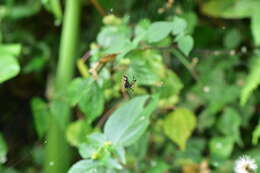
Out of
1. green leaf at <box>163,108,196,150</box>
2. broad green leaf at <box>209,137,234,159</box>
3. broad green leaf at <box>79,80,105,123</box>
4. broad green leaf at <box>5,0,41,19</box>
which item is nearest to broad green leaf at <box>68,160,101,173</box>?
broad green leaf at <box>79,80,105,123</box>

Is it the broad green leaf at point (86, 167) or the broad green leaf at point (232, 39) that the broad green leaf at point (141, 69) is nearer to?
the broad green leaf at point (86, 167)

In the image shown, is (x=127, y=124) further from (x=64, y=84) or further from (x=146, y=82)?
(x=64, y=84)

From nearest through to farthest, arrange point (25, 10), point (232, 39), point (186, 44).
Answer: point (186, 44) → point (232, 39) → point (25, 10)

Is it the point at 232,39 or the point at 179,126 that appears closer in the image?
the point at 179,126

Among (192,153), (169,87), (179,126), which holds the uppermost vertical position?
(169,87)

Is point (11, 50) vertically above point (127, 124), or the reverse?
point (11, 50)

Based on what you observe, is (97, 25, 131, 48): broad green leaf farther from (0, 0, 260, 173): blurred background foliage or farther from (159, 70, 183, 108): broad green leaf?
(159, 70, 183, 108): broad green leaf

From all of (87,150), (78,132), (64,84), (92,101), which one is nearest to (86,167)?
(87,150)

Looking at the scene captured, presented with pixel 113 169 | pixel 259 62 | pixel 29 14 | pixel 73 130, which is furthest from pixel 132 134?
pixel 29 14
